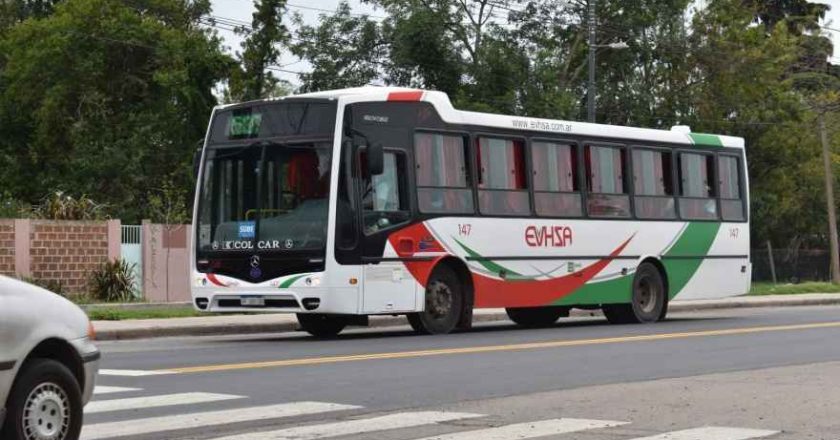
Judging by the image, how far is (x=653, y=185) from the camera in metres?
25.5

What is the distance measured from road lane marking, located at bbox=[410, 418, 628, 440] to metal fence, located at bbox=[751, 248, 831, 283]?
49.6m

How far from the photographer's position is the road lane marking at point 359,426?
9820mm

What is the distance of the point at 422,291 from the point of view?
2072 centimetres

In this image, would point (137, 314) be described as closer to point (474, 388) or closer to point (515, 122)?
point (515, 122)

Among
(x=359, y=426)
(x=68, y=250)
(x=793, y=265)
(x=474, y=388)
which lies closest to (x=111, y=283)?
(x=68, y=250)

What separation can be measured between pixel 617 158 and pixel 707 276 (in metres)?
3.37

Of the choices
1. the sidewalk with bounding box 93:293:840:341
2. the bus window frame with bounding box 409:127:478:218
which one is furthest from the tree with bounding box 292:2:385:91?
the bus window frame with bounding box 409:127:478:218

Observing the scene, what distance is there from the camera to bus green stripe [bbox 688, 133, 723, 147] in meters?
26.6

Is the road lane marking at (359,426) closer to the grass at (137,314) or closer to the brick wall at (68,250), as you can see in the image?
the grass at (137,314)

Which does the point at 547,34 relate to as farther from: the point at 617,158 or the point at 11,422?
the point at 11,422

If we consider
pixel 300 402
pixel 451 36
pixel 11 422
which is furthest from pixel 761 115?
pixel 11 422

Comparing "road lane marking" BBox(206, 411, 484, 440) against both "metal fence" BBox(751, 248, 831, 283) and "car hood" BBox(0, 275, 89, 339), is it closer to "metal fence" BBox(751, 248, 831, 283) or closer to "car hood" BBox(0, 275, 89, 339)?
"car hood" BBox(0, 275, 89, 339)

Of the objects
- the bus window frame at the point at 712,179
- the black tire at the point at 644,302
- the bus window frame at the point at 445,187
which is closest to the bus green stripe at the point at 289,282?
the bus window frame at the point at 445,187

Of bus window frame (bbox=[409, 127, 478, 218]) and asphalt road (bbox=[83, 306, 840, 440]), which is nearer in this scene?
asphalt road (bbox=[83, 306, 840, 440])
